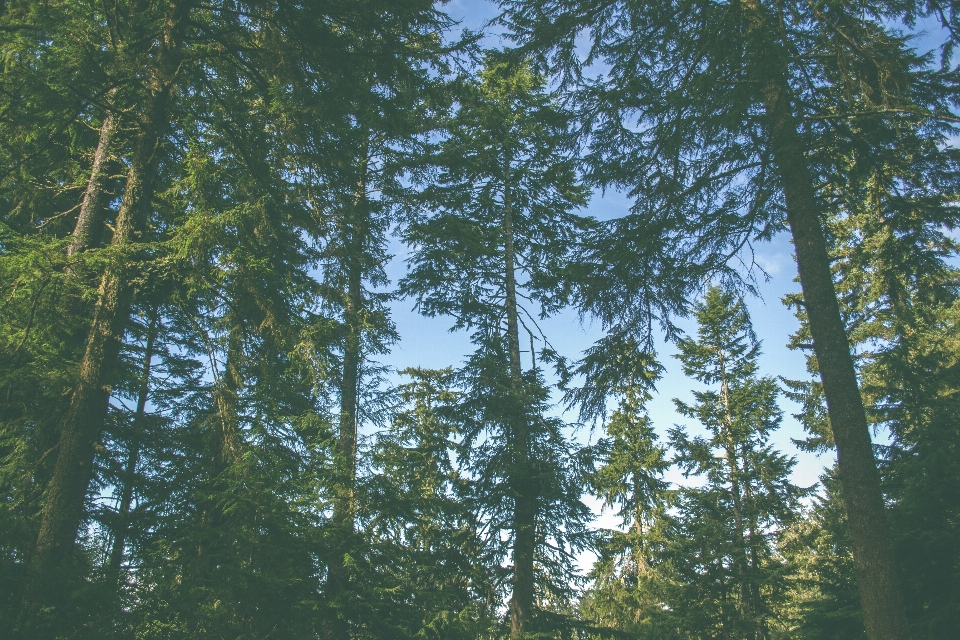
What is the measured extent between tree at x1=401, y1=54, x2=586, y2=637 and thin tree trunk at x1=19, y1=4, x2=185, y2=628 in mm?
7631

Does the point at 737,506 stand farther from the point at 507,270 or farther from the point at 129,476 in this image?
the point at 129,476

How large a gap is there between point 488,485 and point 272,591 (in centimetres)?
702

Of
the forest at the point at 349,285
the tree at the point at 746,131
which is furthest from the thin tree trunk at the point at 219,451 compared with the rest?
the tree at the point at 746,131

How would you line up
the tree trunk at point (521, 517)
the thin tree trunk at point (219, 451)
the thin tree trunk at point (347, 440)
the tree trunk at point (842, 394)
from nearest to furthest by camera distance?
the tree trunk at point (842, 394) → the thin tree trunk at point (219, 451) → the thin tree trunk at point (347, 440) → the tree trunk at point (521, 517)

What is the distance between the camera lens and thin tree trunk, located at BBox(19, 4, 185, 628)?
16.2 ft

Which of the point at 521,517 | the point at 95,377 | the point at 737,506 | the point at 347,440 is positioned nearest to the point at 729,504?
the point at 737,506

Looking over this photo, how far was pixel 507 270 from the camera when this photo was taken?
14.9 metres

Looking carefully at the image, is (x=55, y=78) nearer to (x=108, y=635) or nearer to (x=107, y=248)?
(x=107, y=248)

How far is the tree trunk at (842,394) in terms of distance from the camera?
18.1 ft

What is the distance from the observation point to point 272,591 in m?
5.85

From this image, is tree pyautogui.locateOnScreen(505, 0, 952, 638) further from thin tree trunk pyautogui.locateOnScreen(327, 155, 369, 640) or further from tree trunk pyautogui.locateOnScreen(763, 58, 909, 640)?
thin tree trunk pyautogui.locateOnScreen(327, 155, 369, 640)

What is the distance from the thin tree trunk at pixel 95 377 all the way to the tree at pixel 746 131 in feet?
17.5

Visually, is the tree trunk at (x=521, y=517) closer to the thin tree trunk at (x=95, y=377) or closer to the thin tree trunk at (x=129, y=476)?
the thin tree trunk at (x=129, y=476)

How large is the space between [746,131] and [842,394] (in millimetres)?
3727
